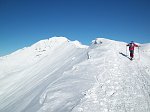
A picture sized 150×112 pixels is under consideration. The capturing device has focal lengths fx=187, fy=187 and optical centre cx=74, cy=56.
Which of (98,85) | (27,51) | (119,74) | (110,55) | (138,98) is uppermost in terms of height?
(27,51)

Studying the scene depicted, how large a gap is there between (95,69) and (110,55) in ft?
16.4

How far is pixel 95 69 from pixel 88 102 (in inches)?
290

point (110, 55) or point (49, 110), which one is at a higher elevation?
point (110, 55)

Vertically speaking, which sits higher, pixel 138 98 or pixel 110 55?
pixel 110 55

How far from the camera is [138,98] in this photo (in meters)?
12.0

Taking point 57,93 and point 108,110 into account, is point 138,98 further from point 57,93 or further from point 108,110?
point 57,93

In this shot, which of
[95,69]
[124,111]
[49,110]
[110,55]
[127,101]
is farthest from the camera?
[110,55]

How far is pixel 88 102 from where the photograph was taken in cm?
1186

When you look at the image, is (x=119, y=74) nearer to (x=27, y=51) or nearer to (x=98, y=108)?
(x=98, y=108)

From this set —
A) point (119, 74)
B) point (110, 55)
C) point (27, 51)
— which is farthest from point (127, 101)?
point (27, 51)

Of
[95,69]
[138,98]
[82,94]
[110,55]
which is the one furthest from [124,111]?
[110,55]

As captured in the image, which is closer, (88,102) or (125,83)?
(88,102)

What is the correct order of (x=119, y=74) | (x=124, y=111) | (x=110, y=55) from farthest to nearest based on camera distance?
(x=110, y=55) → (x=119, y=74) → (x=124, y=111)

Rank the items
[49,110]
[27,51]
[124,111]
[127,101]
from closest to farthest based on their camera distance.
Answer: [124,111], [127,101], [49,110], [27,51]
